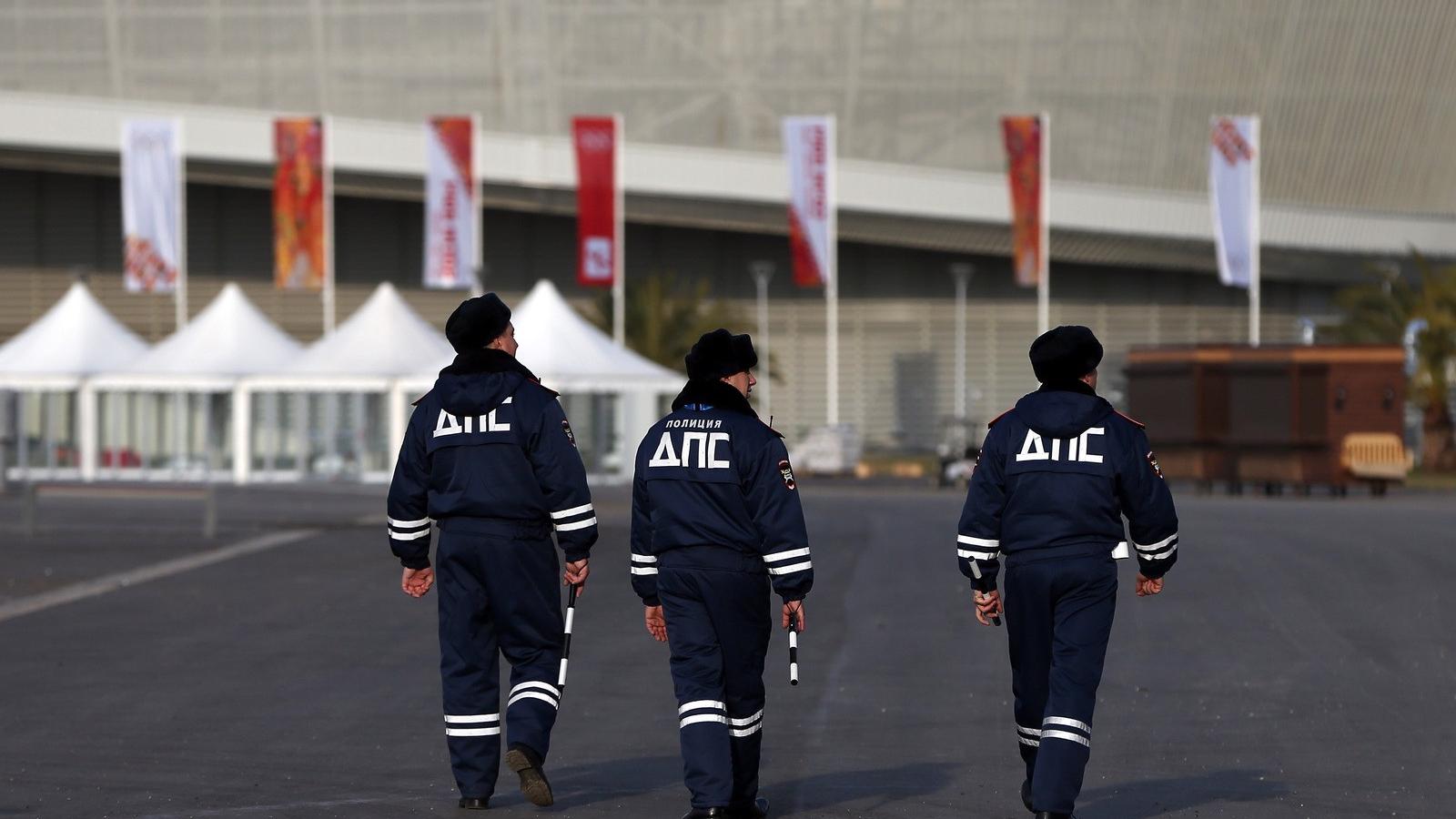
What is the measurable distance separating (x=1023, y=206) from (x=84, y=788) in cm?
4761

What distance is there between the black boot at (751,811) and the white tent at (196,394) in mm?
42236

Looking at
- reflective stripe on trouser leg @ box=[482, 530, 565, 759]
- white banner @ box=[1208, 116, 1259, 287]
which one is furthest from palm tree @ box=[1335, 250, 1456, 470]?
reflective stripe on trouser leg @ box=[482, 530, 565, 759]

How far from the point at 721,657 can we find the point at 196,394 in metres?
45.5

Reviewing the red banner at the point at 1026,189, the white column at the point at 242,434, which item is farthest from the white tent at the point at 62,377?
the red banner at the point at 1026,189

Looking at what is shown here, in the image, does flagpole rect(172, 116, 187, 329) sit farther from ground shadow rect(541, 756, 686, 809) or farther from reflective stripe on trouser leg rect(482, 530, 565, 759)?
reflective stripe on trouser leg rect(482, 530, 565, 759)

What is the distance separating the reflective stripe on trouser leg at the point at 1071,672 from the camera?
7.52 metres

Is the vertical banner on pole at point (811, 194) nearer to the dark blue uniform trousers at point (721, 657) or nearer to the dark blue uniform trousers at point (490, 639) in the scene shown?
the dark blue uniform trousers at point (490, 639)

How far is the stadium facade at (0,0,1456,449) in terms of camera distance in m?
65.0

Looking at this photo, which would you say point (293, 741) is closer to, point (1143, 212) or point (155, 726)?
point (155, 726)

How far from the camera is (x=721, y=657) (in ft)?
25.9

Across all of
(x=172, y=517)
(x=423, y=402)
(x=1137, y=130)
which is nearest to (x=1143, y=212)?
(x=1137, y=130)

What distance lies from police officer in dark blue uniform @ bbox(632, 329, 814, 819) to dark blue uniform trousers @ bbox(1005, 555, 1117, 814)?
74cm

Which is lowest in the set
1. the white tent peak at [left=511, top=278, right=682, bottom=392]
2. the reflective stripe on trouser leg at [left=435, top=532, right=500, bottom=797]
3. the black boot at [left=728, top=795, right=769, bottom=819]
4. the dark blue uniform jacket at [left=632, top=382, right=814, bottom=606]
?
the black boot at [left=728, top=795, right=769, bottom=819]

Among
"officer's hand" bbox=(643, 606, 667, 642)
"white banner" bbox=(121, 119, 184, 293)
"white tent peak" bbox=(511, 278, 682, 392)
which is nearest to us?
"officer's hand" bbox=(643, 606, 667, 642)
